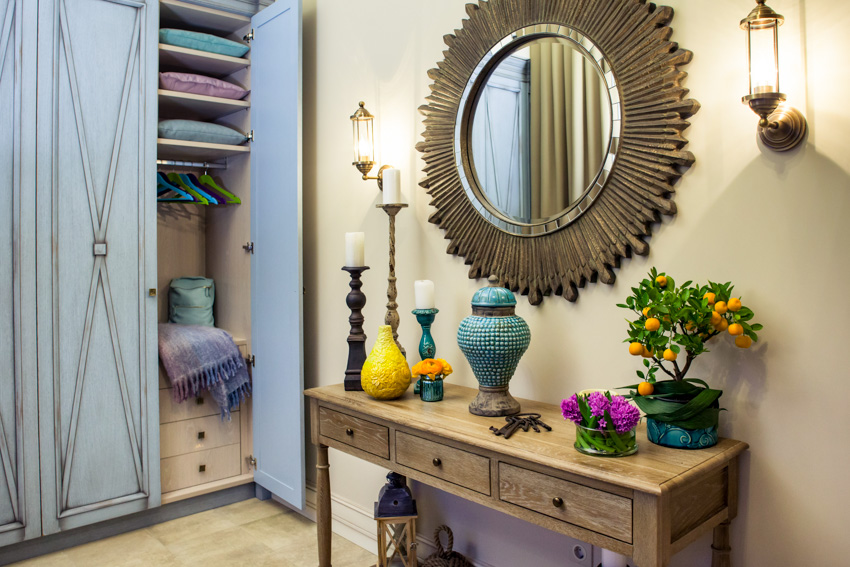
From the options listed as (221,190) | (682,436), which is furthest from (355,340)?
(221,190)

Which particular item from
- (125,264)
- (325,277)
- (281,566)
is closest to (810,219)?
(325,277)

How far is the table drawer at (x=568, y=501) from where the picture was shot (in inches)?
50.9

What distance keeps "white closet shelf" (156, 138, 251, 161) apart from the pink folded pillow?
0.25m

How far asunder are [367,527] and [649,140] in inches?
75.1

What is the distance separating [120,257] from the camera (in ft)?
8.96

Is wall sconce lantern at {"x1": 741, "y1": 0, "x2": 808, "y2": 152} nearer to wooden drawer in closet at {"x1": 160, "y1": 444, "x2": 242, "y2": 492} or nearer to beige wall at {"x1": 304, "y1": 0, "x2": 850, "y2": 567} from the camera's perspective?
beige wall at {"x1": 304, "y1": 0, "x2": 850, "y2": 567}

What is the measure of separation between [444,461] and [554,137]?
0.98 m

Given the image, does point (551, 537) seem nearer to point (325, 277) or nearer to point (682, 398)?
point (682, 398)

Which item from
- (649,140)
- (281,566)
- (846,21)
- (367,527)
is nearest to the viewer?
(846,21)

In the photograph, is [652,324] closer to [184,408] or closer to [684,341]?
[684,341]

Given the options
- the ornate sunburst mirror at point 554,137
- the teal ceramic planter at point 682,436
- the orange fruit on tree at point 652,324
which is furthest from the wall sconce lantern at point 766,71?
the teal ceramic planter at point 682,436

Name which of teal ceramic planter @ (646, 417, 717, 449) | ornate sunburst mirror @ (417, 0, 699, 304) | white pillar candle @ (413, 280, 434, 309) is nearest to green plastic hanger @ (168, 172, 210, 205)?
ornate sunburst mirror @ (417, 0, 699, 304)

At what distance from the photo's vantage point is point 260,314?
3.03m

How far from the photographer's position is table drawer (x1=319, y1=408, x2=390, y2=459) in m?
1.90
